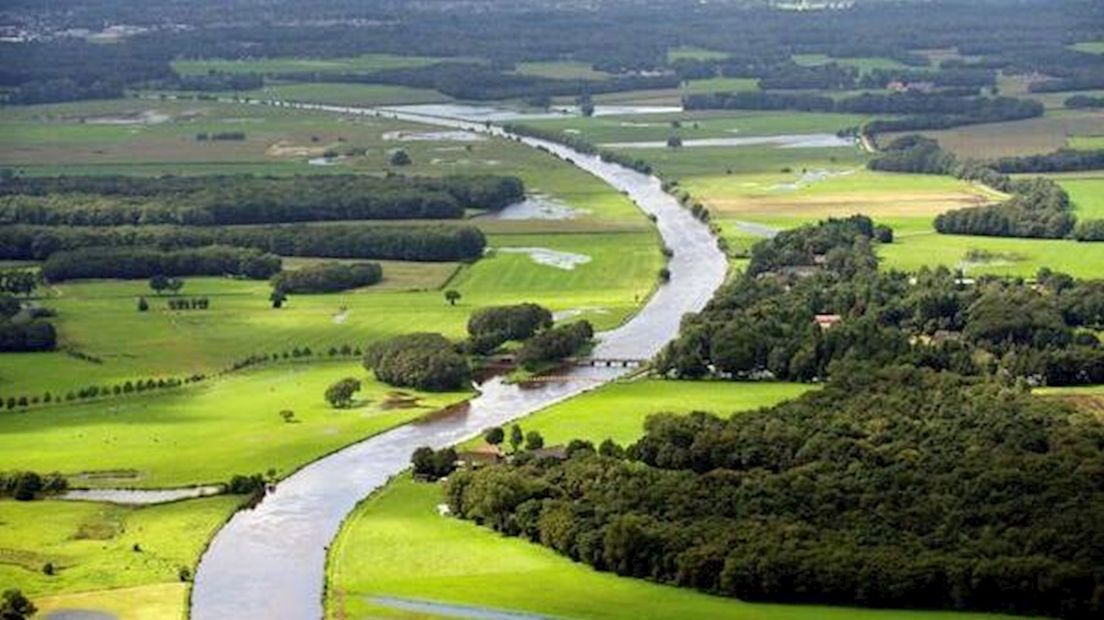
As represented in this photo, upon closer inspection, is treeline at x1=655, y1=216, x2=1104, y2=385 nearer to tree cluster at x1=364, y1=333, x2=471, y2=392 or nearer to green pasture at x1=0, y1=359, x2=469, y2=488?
tree cluster at x1=364, y1=333, x2=471, y2=392

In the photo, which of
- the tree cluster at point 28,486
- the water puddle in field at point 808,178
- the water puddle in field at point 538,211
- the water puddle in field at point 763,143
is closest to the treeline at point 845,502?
the tree cluster at point 28,486

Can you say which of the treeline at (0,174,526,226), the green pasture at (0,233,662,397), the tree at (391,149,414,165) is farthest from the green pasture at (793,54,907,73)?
the green pasture at (0,233,662,397)

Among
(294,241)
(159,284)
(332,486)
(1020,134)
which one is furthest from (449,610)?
(1020,134)

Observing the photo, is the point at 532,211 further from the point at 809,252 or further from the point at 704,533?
the point at 704,533

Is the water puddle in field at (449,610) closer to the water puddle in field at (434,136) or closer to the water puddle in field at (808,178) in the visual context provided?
the water puddle in field at (808,178)

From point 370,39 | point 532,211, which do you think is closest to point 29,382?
point 532,211

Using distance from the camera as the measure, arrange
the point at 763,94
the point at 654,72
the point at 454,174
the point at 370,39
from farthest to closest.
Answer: the point at 370,39
the point at 654,72
the point at 763,94
the point at 454,174

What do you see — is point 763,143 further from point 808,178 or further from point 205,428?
point 205,428
